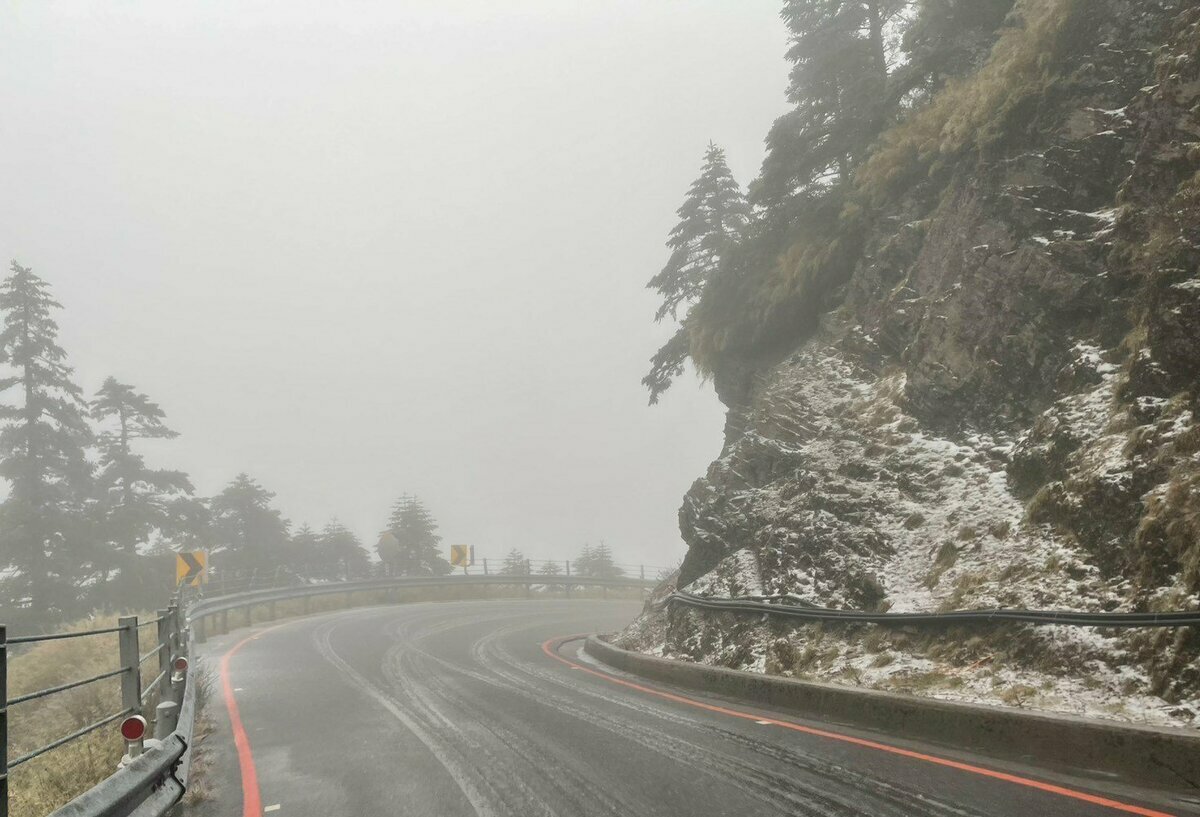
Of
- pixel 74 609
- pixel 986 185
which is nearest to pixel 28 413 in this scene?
pixel 74 609

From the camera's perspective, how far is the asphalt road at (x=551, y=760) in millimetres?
5398

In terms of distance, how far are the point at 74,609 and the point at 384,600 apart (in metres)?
12.5

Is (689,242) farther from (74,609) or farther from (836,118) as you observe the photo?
(74,609)

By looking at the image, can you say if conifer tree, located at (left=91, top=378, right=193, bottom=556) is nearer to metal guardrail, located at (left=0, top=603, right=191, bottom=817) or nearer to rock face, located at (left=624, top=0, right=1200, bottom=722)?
metal guardrail, located at (left=0, top=603, right=191, bottom=817)

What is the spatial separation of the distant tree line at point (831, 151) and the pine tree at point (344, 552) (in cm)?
3484

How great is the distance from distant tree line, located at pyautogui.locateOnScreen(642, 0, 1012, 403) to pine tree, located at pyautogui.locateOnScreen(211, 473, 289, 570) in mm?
29988

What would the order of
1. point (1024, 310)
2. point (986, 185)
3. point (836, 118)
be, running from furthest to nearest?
1. point (836, 118)
2. point (986, 185)
3. point (1024, 310)

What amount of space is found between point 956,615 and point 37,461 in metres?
31.6

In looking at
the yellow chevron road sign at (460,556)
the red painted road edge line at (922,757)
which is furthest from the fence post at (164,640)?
the yellow chevron road sign at (460,556)

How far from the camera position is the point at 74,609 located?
2688 cm

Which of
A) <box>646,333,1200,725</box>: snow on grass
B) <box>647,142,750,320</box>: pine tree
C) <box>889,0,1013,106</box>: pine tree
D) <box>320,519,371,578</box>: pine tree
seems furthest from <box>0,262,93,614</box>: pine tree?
<box>889,0,1013,106</box>: pine tree

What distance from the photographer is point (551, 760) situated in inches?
268

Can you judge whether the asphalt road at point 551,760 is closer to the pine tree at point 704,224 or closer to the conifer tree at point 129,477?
the pine tree at point 704,224

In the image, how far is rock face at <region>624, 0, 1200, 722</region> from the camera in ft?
24.9
